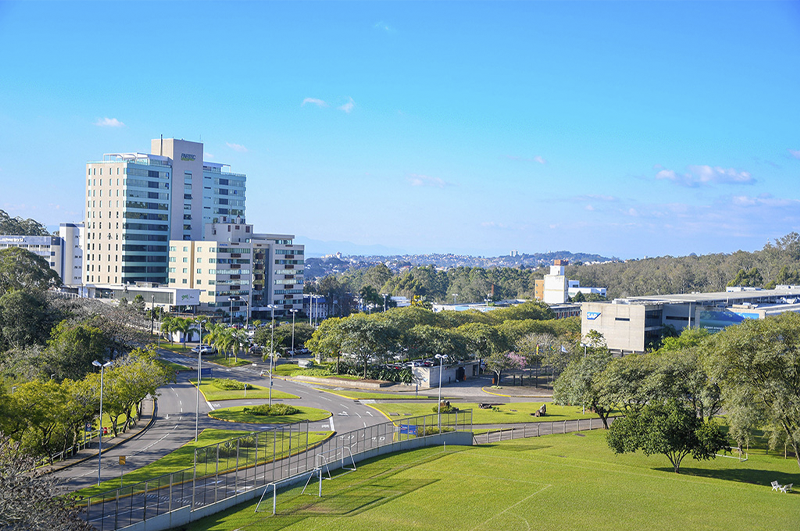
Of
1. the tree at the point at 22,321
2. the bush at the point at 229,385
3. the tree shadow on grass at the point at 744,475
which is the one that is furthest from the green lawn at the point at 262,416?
the tree shadow on grass at the point at 744,475

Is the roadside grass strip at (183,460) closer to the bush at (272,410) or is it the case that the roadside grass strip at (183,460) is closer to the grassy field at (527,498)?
the grassy field at (527,498)

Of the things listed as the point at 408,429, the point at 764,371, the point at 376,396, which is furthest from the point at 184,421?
the point at 764,371

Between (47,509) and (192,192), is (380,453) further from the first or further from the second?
(192,192)

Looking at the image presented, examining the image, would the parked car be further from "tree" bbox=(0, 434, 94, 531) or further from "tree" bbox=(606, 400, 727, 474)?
"tree" bbox=(606, 400, 727, 474)

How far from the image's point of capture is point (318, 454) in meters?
37.1

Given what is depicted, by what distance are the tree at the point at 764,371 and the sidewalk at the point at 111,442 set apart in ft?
129

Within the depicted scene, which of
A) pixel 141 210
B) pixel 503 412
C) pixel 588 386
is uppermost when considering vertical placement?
pixel 141 210

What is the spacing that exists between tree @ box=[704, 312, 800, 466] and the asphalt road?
1078 inches

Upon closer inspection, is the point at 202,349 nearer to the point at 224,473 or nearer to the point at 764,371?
the point at 224,473

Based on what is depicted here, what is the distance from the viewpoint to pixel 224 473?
33344 mm

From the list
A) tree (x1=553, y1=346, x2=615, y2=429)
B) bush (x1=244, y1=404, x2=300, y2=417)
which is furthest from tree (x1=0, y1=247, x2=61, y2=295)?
tree (x1=553, y1=346, x2=615, y2=429)

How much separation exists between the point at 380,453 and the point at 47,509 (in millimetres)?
22233

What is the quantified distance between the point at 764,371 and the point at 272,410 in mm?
38337

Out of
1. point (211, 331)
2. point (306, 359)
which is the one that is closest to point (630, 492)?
point (306, 359)
